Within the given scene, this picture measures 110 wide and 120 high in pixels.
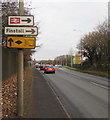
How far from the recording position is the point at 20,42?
187 inches

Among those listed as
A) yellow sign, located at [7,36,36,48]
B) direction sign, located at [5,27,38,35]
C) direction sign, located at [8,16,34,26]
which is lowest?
yellow sign, located at [7,36,36,48]

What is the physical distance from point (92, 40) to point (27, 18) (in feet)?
101

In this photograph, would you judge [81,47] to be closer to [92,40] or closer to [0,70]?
[92,40]

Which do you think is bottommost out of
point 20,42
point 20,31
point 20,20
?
point 20,42

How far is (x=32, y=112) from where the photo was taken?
5.33 m

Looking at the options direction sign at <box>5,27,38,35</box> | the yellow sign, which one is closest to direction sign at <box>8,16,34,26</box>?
direction sign at <box>5,27,38,35</box>

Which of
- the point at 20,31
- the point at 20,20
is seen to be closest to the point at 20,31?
the point at 20,31

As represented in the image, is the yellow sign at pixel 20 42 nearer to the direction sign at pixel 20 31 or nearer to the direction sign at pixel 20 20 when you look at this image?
the direction sign at pixel 20 31

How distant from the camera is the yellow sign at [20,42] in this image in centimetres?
472

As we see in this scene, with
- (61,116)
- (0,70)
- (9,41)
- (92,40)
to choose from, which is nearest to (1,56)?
(0,70)

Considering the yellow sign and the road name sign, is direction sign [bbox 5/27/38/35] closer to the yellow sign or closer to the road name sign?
the road name sign

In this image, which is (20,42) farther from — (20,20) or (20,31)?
(20,20)

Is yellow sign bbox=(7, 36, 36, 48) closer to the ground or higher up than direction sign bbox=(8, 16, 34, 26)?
closer to the ground

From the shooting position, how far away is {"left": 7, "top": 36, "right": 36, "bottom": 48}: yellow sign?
4.72m
